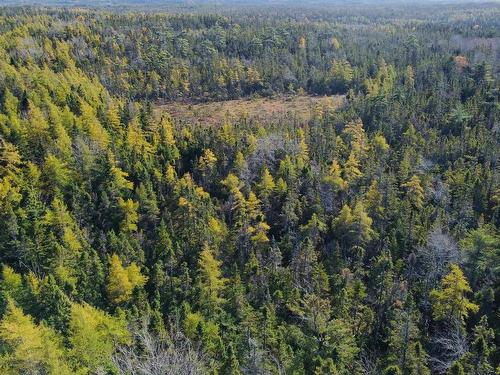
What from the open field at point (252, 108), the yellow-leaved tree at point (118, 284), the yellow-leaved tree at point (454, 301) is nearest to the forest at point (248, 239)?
the yellow-leaved tree at point (454, 301)

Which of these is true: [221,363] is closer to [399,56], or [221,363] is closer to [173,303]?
[173,303]

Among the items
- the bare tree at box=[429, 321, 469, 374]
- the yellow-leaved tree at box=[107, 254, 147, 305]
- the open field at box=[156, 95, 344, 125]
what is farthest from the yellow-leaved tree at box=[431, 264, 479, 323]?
the open field at box=[156, 95, 344, 125]

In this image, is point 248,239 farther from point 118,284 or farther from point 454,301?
point 454,301

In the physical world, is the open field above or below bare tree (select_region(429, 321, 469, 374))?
above

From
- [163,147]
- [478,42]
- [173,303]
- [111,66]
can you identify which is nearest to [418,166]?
[163,147]

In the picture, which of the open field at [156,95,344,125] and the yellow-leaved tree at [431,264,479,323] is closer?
the yellow-leaved tree at [431,264,479,323]

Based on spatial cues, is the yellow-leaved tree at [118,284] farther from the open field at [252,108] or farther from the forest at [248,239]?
the open field at [252,108]

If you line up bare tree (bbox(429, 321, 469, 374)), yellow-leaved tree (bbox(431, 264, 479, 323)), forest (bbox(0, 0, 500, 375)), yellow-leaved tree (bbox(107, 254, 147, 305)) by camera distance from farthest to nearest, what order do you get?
yellow-leaved tree (bbox(107, 254, 147, 305)), yellow-leaved tree (bbox(431, 264, 479, 323)), bare tree (bbox(429, 321, 469, 374)), forest (bbox(0, 0, 500, 375))

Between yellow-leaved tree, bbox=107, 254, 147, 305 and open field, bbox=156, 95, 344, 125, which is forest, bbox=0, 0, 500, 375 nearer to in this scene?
yellow-leaved tree, bbox=107, 254, 147, 305
